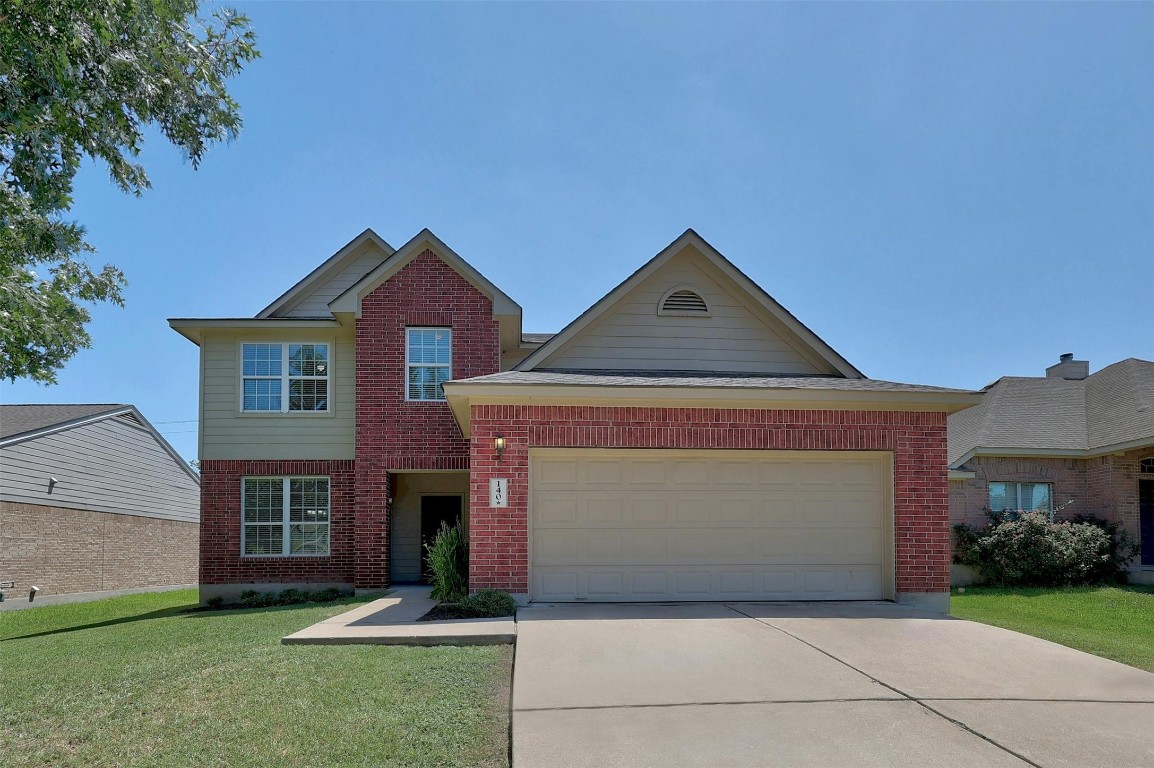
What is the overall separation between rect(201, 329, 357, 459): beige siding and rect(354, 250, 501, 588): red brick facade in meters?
1.12

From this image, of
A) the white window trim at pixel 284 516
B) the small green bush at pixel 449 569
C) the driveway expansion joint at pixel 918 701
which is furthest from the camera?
the white window trim at pixel 284 516

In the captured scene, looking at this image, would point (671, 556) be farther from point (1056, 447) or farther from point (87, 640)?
point (1056, 447)

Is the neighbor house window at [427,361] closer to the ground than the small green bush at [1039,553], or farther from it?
farther from it

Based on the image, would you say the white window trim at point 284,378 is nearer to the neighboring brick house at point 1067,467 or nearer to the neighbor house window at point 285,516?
the neighbor house window at point 285,516

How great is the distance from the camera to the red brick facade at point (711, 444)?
33.8ft

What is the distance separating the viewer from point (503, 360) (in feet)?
58.7

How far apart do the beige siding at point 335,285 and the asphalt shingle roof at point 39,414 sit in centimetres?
865

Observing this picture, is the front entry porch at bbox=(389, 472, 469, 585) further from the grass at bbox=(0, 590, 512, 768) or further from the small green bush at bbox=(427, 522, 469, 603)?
the grass at bbox=(0, 590, 512, 768)

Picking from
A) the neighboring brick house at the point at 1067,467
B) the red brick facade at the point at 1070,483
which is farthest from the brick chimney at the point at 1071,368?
the red brick facade at the point at 1070,483

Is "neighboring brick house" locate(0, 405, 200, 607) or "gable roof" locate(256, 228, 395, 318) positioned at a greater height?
"gable roof" locate(256, 228, 395, 318)

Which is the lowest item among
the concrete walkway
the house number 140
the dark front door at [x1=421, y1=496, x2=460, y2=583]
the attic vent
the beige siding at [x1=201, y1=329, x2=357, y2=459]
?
the concrete walkway

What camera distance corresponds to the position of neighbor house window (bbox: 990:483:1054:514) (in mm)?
18000

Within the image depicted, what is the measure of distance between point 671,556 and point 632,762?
6.13 m

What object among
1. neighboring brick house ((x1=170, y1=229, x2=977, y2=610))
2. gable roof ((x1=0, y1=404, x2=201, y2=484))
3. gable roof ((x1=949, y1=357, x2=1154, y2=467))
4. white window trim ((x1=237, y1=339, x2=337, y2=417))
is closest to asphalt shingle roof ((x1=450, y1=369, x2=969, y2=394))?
neighboring brick house ((x1=170, y1=229, x2=977, y2=610))
